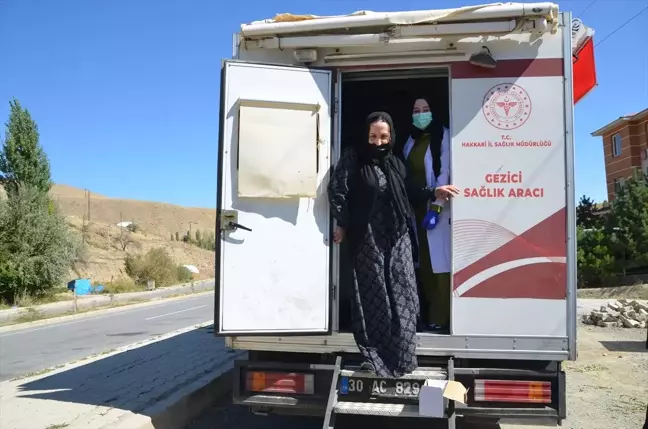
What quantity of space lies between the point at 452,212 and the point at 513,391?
1.34m

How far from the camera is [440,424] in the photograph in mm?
5488

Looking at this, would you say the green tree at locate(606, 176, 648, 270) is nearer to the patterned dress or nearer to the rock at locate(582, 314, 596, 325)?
the rock at locate(582, 314, 596, 325)

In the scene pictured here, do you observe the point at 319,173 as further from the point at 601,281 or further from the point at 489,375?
A: the point at 601,281

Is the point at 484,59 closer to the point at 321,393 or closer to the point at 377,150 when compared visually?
the point at 377,150

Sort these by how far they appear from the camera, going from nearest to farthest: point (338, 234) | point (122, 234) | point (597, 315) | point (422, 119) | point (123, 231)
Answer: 1. point (338, 234)
2. point (422, 119)
3. point (597, 315)
4. point (122, 234)
5. point (123, 231)

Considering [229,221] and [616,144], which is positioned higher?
[616,144]

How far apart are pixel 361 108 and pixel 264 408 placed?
11.9 ft

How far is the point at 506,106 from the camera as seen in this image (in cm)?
420

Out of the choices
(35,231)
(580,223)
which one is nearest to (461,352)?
(35,231)

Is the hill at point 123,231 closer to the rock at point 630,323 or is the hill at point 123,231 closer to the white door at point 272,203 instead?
the rock at point 630,323

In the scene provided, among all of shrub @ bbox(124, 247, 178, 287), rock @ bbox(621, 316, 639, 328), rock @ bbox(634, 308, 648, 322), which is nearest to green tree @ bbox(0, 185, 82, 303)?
shrub @ bbox(124, 247, 178, 287)

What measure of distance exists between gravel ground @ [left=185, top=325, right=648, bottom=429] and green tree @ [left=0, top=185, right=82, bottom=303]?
2069 cm

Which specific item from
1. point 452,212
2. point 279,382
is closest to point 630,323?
point 452,212

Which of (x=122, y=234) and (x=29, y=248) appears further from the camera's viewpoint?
(x=122, y=234)
